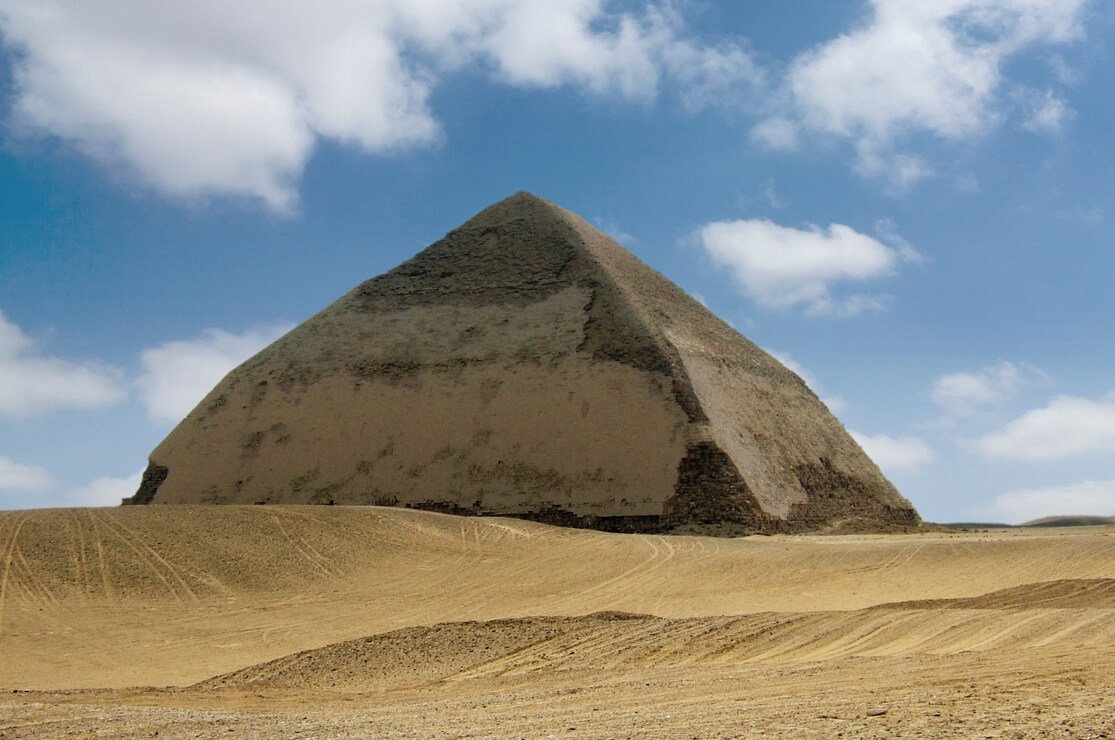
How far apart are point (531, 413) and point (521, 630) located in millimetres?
19704

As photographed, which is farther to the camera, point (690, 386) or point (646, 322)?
point (646, 322)

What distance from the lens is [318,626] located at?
14305 millimetres

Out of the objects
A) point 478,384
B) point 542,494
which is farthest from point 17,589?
point 478,384

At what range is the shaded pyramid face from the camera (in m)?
29.0

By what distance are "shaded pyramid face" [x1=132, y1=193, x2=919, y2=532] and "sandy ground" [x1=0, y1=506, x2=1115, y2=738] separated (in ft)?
17.8

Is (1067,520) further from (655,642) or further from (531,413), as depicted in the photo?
(655,642)

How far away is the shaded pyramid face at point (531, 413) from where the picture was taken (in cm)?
2897

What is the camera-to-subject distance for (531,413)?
31.5 meters

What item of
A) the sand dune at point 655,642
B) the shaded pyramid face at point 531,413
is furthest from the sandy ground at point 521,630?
the shaded pyramid face at point 531,413

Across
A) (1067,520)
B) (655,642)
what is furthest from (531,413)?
(1067,520)

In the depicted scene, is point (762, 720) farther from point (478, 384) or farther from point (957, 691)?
point (478, 384)

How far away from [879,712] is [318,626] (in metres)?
9.75

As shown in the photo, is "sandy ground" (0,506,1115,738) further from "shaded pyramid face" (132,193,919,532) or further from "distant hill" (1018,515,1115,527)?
"distant hill" (1018,515,1115,527)

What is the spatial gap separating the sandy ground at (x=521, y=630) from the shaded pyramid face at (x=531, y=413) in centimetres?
541
